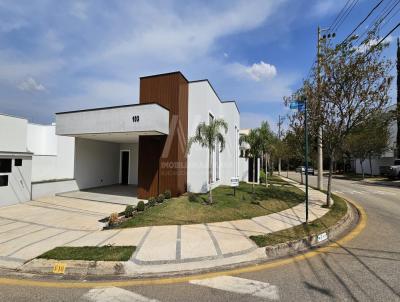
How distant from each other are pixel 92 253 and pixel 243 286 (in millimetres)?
3188

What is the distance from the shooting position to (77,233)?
718cm

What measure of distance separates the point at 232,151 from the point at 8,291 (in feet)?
54.8

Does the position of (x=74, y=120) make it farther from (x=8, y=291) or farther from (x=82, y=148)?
(x=8, y=291)

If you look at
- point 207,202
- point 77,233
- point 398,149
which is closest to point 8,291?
point 77,233

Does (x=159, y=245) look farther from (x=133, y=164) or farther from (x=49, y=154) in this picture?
(x=133, y=164)

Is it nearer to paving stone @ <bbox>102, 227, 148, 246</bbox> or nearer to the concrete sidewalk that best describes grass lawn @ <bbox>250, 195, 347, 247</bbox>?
the concrete sidewalk

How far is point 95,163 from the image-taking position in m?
18.0

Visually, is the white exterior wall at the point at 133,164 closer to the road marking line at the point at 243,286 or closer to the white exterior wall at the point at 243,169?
the white exterior wall at the point at 243,169

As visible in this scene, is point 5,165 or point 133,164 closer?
point 5,165

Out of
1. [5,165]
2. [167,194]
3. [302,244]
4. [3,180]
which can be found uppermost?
[5,165]

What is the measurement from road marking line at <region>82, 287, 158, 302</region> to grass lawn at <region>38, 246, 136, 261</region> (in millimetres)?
974

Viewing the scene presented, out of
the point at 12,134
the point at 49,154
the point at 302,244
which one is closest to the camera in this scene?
the point at 302,244

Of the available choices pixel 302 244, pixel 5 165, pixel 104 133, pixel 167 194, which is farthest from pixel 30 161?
pixel 302 244

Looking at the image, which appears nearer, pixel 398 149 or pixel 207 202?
pixel 207 202
